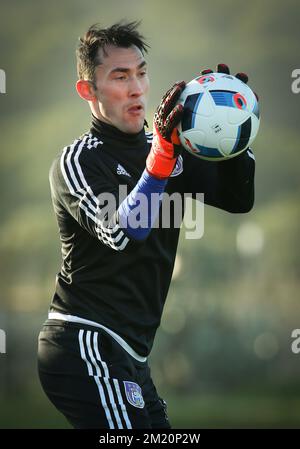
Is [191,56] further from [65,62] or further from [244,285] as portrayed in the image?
[244,285]

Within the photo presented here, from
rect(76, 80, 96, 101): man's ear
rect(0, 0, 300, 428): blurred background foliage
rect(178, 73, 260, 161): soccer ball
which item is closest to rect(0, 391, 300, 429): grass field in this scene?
rect(0, 0, 300, 428): blurred background foliage

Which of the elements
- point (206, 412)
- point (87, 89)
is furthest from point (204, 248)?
point (87, 89)

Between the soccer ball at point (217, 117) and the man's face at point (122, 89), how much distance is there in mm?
456

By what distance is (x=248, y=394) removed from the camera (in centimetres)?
732

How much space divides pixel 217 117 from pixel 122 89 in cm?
64

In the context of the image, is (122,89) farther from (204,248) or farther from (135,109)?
(204,248)

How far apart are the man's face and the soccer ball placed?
1.50 feet

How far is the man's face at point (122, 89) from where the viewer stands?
3520mm

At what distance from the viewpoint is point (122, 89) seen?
3520mm

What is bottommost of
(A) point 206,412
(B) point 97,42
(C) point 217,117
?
(A) point 206,412

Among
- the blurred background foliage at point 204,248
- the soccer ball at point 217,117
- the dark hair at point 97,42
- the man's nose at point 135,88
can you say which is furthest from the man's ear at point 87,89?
the blurred background foliage at point 204,248

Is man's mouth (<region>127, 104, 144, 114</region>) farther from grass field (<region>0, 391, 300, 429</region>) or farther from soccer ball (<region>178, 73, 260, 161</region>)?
grass field (<region>0, 391, 300, 429</region>)

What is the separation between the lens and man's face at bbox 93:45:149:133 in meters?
3.52

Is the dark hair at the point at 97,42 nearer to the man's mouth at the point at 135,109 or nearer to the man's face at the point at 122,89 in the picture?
the man's face at the point at 122,89
